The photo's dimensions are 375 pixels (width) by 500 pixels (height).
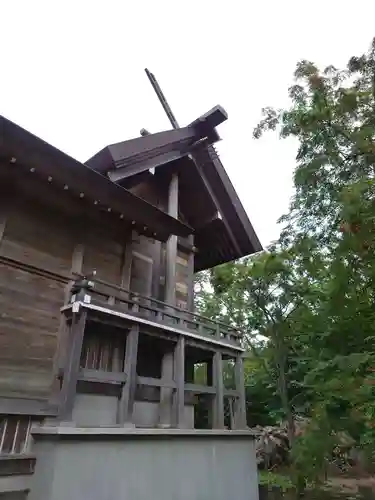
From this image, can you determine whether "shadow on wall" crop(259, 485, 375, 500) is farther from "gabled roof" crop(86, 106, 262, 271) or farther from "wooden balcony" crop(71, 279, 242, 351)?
"gabled roof" crop(86, 106, 262, 271)

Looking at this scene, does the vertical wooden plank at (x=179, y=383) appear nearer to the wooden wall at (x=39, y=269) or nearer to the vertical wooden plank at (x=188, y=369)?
the wooden wall at (x=39, y=269)

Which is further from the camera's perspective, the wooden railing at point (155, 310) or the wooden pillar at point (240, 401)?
the wooden pillar at point (240, 401)

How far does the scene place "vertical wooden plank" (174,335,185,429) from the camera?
5.88 m

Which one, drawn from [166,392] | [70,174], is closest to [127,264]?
[70,174]

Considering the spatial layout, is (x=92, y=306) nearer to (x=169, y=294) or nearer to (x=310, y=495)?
(x=169, y=294)

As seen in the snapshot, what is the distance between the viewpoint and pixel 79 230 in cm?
648

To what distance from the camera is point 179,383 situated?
20.0 feet

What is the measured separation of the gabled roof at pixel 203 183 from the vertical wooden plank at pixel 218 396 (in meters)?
3.61

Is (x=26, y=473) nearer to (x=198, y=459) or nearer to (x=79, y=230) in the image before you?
(x=198, y=459)

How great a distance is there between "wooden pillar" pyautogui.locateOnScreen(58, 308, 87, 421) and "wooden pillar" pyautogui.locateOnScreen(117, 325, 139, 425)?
75 cm

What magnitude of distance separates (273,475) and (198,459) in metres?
8.74

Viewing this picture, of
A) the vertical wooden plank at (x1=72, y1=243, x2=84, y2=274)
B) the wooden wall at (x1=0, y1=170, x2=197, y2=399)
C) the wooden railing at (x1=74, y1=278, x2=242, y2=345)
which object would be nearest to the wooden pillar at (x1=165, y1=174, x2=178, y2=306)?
the wooden railing at (x1=74, y1=278, x2=242, y2=345)

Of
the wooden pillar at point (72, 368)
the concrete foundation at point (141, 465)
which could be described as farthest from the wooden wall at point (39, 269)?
the concrete foundation at point (141, 465)

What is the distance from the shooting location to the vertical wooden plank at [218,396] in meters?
6.70
